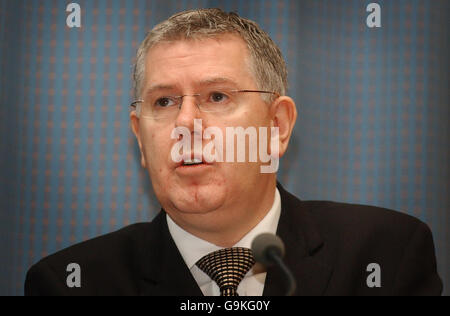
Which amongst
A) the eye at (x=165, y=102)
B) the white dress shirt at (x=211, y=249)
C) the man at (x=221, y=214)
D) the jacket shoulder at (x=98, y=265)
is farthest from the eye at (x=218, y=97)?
the jacket shoulder at (x=98, y=265)

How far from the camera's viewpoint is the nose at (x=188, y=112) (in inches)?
67.2

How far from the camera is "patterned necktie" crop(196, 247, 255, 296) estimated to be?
1.74 metres

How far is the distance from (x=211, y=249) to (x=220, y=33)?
766mm

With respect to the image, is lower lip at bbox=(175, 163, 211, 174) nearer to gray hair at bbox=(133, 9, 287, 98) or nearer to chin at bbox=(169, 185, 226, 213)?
chin at bbox=(169, 185, 226, 213)

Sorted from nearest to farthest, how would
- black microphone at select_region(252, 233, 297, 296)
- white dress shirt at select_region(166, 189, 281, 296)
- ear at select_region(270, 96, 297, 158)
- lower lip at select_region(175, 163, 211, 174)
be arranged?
black microphone at select_region(252, 233, 297, 296) → lower lip at select_region(175, 163, 211, 174) → white dress shirt at select_region(166, 189, 281, 296) → ear at select_region(270, 96, 297, 158)

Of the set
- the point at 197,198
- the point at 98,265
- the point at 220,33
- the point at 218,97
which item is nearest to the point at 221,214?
the point at 197,198

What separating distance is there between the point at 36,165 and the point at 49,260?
15.7 inches

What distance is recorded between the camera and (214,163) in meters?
1.73

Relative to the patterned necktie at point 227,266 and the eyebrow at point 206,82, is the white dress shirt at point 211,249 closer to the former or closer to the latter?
the patterned necktie at point 227,266

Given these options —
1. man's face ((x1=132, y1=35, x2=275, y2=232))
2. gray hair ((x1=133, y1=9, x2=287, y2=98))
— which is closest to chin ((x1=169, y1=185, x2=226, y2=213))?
man's face ((x1=132, y1=35, x2=275, y2=232))

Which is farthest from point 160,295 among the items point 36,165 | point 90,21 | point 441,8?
point 441,8

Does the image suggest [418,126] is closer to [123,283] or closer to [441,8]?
[441,8]

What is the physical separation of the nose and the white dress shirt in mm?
427

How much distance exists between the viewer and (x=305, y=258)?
1826mm
